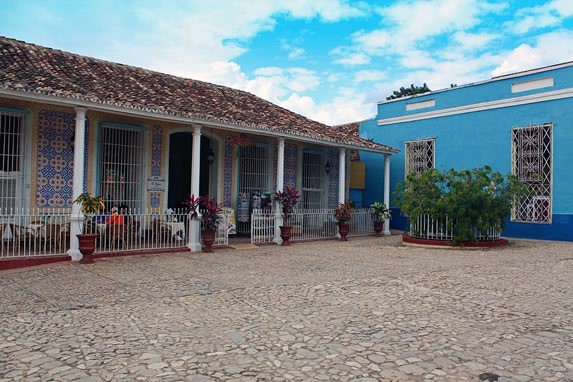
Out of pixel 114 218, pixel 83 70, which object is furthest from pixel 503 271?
pixel 83 70

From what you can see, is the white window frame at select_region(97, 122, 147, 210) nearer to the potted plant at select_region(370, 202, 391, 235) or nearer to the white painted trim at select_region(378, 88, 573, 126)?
the potted plant at select_region(370, 202, 391, 235)

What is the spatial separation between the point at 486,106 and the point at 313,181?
560 cm

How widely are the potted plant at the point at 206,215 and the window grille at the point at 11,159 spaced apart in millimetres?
3238

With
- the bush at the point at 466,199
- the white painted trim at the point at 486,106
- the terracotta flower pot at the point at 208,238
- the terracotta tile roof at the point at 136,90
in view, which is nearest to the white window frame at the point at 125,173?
the terracotta tile roof at the point at 136,90

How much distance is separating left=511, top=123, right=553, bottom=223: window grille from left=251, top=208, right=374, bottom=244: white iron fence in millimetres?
4219

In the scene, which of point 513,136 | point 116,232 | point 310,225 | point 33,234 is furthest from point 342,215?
point 33,234

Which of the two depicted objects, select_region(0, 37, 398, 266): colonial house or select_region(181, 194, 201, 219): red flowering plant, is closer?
select_region(0, 37, 398, 266): colonial house

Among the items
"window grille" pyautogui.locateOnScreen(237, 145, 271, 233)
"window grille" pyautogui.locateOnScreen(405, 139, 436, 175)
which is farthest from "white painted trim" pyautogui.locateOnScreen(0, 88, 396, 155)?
"window grille" pyautogui.locateOnScreen(405, 139, 436, 175)

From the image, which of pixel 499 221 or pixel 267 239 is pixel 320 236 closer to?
pixel 267 239

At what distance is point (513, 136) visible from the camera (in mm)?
13516

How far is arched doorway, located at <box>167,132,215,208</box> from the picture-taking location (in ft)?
41.5

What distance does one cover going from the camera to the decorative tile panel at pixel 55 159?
9570mm

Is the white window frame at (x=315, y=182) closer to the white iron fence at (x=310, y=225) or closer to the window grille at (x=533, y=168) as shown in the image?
the white iron fence at (x=310, y=225)

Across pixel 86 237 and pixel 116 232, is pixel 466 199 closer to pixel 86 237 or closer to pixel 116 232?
pixel 116 232
